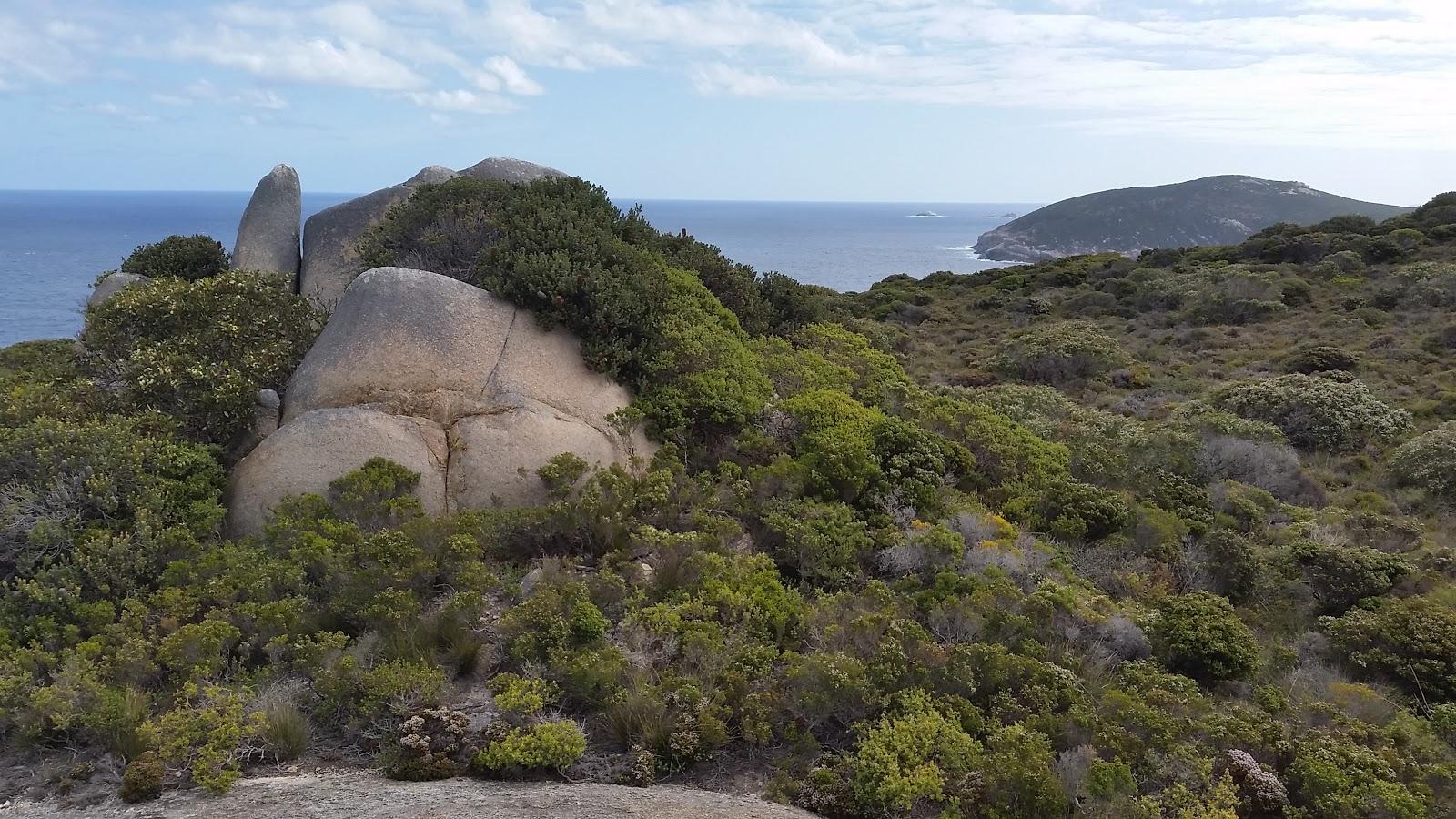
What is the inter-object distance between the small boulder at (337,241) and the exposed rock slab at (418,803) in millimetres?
12188

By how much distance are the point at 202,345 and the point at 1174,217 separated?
125124mm

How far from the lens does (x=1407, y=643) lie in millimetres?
7637

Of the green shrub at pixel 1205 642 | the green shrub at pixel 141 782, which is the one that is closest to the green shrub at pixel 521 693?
the green shrub at pixel 141 782

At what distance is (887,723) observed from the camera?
5859 millimetres

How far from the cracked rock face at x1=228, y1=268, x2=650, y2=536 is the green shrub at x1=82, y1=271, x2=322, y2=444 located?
28.3 inches

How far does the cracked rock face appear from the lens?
29.5ft

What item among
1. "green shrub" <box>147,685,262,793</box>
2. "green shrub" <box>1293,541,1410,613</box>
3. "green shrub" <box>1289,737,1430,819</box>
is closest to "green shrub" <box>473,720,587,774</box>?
"green shrub" <box>147,685,262,793</box>

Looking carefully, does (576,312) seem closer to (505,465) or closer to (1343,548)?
(505,465)

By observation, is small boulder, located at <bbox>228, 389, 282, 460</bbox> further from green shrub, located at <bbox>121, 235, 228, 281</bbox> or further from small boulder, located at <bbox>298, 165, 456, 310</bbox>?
green shrub, located at <bbox>121, 235, 228, 281</bbox>

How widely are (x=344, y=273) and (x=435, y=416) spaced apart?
796cm

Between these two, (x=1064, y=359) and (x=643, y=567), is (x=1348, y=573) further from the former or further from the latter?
(x=1064, y=359)

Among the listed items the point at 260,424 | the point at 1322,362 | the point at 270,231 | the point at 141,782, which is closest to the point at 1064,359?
the point at 1322,362

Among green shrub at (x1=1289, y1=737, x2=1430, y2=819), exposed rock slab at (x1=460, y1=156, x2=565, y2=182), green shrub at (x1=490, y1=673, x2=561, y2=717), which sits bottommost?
green shrub at (x1=1289, y1=737, x2=1430, y2=819)

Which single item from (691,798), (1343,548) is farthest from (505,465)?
(1343,548)
